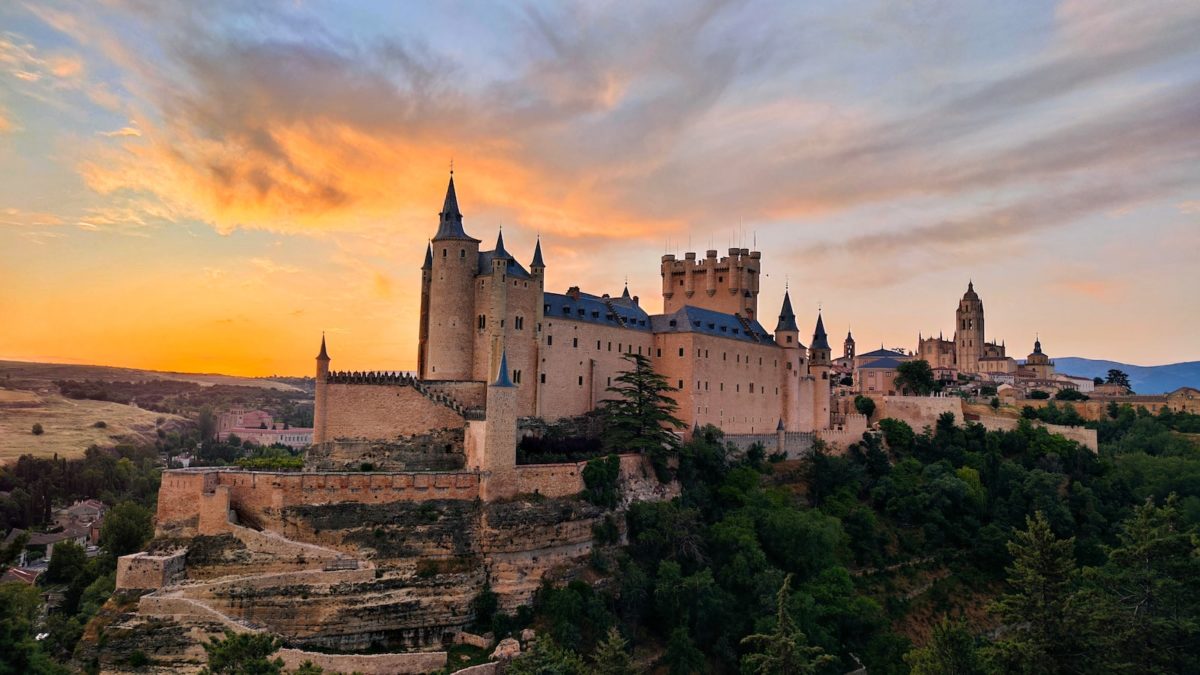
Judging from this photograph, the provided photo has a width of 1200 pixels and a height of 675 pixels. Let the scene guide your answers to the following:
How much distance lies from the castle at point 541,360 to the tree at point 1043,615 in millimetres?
22211

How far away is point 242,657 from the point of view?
27.2 meters

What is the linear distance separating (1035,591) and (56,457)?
301ft

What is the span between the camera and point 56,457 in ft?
282

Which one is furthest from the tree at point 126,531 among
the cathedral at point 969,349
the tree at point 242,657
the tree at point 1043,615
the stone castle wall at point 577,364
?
the cathedral at point 969,349

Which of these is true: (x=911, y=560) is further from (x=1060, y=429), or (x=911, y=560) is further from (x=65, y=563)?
(x=65, y=563)

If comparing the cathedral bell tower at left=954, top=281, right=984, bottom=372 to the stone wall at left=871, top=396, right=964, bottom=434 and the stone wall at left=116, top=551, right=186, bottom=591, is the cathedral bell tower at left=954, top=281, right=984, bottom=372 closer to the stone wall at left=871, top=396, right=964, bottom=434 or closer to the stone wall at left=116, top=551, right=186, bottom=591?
the stone wall at left=871, top=396, right=964, bottom=434

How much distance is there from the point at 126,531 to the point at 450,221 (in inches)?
1137

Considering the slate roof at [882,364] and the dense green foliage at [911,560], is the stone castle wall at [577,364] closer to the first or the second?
the dense green foliage at [911,560]

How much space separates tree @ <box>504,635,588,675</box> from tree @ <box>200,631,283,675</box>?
823 cm

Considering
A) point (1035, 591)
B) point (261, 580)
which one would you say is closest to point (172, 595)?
point (261, 580)

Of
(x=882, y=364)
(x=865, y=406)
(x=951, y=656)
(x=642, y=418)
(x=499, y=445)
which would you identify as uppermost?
(x=882, y=364)

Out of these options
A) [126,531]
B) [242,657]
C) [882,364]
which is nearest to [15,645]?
[242,657]

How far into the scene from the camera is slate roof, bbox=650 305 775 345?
186ft

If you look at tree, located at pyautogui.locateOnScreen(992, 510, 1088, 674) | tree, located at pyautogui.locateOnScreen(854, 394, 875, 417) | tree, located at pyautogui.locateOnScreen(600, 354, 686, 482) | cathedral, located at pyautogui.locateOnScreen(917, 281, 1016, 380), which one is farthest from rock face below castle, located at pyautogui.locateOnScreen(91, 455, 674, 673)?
cathedral, located at pyautogui.locateOnScreen(917, 281, 1016, 380)
